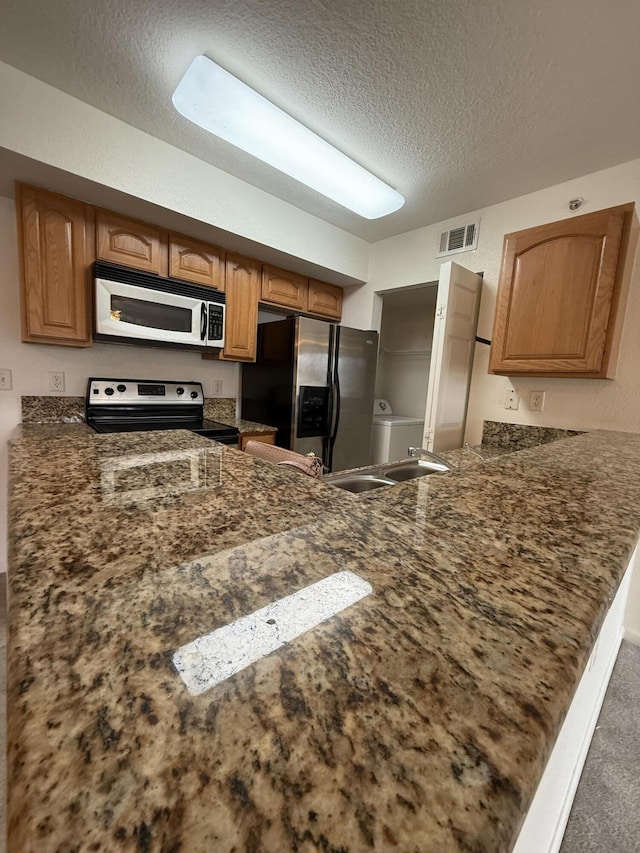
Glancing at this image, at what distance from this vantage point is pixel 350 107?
5.20ft

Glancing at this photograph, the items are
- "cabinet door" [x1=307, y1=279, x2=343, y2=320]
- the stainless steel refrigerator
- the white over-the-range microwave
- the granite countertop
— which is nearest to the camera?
the granite countertop

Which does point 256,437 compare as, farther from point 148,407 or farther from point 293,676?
point 293,676

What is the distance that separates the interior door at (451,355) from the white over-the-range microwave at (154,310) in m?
1.47

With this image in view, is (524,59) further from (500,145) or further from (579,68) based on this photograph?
(500,145)

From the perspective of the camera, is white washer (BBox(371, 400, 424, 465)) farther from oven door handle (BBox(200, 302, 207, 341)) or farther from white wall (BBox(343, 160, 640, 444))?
oven door handle (BBox(200, 302, 207, 341))

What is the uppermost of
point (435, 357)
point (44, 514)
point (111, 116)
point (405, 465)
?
point (111, 116)

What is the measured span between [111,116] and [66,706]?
2444 mm

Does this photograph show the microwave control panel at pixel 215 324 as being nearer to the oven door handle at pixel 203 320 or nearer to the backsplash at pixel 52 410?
the oven door handle at pixel 203 320

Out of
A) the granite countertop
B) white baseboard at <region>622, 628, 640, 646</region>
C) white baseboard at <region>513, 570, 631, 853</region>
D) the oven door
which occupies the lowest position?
white baseboard at <region>622, 628, 640, 646</region>

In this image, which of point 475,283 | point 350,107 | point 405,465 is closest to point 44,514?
point 405,465

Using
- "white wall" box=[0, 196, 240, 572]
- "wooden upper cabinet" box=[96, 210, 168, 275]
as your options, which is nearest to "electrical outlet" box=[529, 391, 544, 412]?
"wooden upper cabinet" box=[96, 210, 168, 275]

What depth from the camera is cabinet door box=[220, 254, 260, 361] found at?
2527 mm

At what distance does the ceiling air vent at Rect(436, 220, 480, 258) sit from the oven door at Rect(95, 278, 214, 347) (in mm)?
1784

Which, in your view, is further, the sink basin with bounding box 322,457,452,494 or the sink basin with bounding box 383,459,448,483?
the sink basin with bounding box 383,459,448,483
